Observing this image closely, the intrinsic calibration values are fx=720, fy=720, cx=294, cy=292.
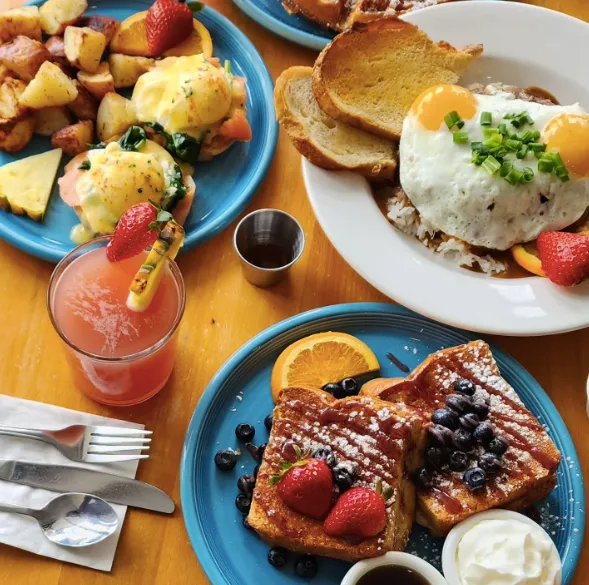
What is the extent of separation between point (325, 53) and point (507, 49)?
686mm

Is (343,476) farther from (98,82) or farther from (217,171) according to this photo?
(98,82)

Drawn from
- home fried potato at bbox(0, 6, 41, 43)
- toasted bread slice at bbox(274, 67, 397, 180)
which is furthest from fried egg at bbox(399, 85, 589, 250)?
home fried potato at bbox(0, 6, 41, 43)

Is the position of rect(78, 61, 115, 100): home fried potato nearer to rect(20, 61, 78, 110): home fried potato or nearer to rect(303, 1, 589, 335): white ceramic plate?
rect(20, 61, 78, 110): home fried potato

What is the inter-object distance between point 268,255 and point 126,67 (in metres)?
0.83

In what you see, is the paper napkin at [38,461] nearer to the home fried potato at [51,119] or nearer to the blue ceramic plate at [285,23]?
the home fried potato at [51,119]

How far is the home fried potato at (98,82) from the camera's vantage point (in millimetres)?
2385

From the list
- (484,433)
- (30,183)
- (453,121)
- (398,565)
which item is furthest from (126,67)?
(398,565)

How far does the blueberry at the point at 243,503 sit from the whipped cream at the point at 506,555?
0.54m

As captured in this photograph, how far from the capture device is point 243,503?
6.19ft

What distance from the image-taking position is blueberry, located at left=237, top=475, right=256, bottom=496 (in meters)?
1.89

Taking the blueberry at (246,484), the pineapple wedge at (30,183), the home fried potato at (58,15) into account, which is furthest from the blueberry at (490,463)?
the home fried potato at (58,15)

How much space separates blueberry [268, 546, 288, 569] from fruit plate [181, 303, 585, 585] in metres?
0.02

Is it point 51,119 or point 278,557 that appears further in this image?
point 51,119

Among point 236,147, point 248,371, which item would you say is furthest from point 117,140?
point 248,371
